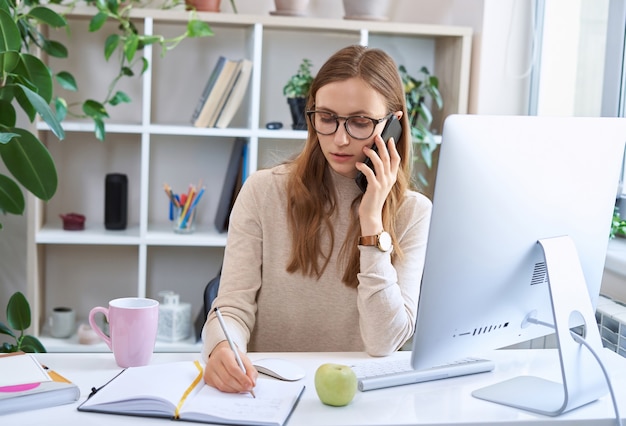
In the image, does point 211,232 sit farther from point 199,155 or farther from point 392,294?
point 392,294

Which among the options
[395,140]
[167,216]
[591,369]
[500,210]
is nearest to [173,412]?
[500,210]

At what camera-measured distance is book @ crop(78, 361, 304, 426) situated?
3.87ft

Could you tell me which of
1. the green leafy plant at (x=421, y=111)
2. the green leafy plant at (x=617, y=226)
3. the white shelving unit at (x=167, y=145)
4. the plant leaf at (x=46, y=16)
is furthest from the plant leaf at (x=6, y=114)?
the green leafy plant at (x=617, y=226)

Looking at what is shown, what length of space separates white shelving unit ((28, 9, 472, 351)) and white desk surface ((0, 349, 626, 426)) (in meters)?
1.51

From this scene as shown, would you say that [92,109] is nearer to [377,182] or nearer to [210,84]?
[210,84]

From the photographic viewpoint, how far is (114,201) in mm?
2984

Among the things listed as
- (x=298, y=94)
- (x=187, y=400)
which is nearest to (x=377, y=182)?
(x=187, y=400)

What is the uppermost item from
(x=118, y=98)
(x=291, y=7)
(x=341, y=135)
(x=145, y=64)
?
(x=291, y=7)

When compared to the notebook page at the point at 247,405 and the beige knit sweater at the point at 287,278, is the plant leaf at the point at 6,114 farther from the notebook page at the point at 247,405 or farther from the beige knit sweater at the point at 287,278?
the notebook page at the point at 247,405

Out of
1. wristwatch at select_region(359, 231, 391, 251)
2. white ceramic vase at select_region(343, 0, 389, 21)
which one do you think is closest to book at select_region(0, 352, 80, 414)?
wristwatch at select_region(359, 231, 391, 251)

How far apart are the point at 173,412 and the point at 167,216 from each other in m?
2.09

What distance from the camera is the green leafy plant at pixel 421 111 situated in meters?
2.97

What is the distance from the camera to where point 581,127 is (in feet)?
4.27

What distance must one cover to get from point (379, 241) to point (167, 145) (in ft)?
5.75
